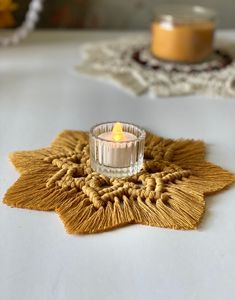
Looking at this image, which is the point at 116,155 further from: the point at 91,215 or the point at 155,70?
the point at 155,70

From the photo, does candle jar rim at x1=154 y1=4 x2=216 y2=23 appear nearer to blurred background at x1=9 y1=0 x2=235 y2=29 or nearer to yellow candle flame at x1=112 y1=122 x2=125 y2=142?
blurred background at x1=9 y1=0 x2=235 y2=29

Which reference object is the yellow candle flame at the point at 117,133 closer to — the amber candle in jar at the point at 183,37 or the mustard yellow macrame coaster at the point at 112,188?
the mustard yellow macrame coaster at the point at 112,188

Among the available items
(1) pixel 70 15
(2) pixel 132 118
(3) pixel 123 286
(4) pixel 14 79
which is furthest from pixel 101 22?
(3) pixel 123 286

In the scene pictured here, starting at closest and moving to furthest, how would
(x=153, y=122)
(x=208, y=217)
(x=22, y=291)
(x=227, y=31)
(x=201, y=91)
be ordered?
(x=22, y=291) → (x=208, y=217) → (x=153, y=122) → (x=201, y=91) → (x=227, y=31)

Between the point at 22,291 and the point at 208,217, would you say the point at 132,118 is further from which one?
the point at 22,291

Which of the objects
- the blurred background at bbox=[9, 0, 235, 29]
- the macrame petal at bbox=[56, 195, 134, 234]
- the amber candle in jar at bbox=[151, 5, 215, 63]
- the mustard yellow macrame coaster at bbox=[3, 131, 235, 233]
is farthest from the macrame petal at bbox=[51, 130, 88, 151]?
the blurred background at bbox=[9, 0, 235, 29]

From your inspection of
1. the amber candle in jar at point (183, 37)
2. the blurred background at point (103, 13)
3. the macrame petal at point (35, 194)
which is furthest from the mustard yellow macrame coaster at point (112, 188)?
the blurred background at point (103, 13)
